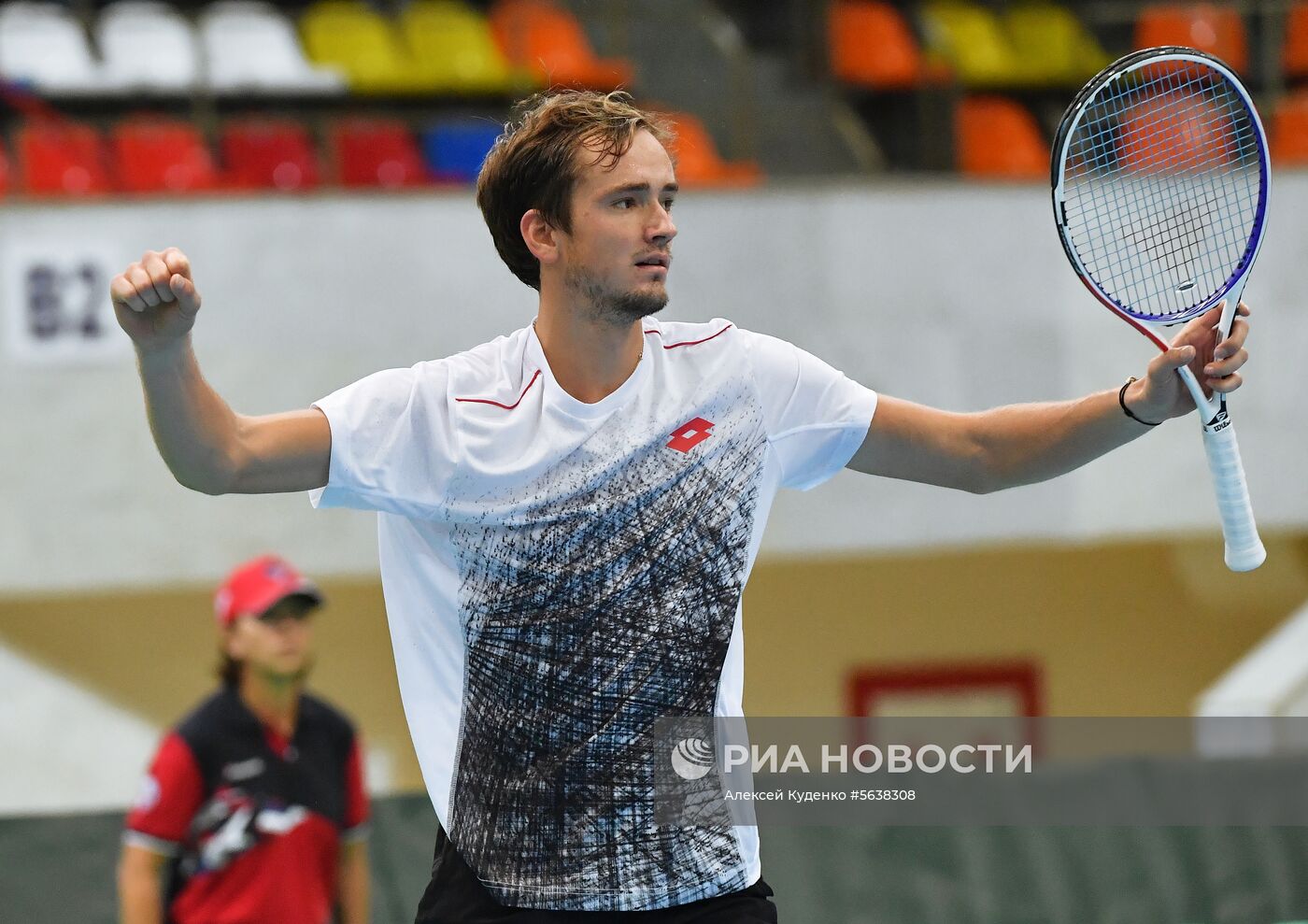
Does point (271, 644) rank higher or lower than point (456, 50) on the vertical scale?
lower

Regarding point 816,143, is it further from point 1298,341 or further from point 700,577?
point 700,577

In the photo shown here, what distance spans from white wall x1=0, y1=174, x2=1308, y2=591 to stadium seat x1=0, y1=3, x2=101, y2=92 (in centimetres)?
174

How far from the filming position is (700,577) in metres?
3.04

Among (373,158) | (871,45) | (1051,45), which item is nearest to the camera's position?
(373,158)

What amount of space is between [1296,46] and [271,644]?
765 centimetres

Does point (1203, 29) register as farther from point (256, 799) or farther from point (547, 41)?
point (256, 799)

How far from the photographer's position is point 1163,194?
227 inches

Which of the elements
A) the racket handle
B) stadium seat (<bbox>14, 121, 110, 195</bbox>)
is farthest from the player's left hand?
stadium seat (<bbox>14, 121, 110, 195</bbox>)

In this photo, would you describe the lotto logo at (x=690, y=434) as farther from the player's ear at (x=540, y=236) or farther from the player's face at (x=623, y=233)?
the player's ear at (x=540, y=236)

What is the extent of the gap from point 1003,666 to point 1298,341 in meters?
2.80

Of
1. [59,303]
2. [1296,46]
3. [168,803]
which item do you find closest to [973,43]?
[1296,46]

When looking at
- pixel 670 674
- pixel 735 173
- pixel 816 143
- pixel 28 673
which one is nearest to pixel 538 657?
pixel 670 674

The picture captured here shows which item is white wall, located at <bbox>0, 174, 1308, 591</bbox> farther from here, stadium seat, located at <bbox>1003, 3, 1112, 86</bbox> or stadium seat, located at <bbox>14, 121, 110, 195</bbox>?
stadium seat, located at <bbox>1003, 3, 1112, 86</bbox>

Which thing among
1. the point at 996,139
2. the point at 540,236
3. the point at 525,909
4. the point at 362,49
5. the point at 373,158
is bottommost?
the point at 525,909
